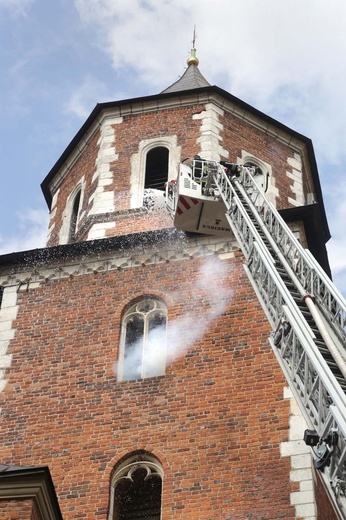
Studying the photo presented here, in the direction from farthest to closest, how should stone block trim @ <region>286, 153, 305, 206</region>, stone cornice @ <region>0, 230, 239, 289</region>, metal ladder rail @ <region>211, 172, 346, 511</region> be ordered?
1. stone block trim @ <region>286, 153, 305, 206</region>
2. stone cornice @ <region>0, 230, 239, 289</region>
3. metal ladder rail @ <region>211, 172, 346, 511</region>

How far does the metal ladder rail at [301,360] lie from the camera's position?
11484 millimetres

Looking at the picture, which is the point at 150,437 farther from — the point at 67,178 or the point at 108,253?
the point at 67,178

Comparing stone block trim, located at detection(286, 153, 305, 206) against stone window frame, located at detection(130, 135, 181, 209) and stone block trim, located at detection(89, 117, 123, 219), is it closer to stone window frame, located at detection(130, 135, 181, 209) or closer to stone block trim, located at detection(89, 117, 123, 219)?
stone window frame, located at detection(130, 135, 181, 209)

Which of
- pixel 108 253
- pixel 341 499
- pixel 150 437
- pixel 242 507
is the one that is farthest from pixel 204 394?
pixel 341 499

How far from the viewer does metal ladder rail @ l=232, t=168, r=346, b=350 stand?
45.6 feet

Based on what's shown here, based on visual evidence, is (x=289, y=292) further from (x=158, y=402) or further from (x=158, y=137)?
(x=158, y=137)

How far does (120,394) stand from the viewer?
18.5m

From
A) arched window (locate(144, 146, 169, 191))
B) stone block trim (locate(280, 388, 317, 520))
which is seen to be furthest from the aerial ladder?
stone block trim (locate(280, 388, 317, 520))

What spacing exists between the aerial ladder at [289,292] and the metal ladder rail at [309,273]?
Answer: 1 cm

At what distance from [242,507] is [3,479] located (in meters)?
4.01

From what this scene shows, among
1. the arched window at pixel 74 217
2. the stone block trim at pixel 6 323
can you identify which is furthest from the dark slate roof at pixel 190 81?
the stone block trim at pixel 6 323

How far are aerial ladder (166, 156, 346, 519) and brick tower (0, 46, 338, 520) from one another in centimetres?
84

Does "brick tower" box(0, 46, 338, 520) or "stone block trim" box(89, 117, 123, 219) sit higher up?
"stone block trim" box(89, 117, 123, 219)

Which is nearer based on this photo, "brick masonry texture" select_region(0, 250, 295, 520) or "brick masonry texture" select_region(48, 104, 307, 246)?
"brick masonry texture" select_region(0, 250, 295, 520)
